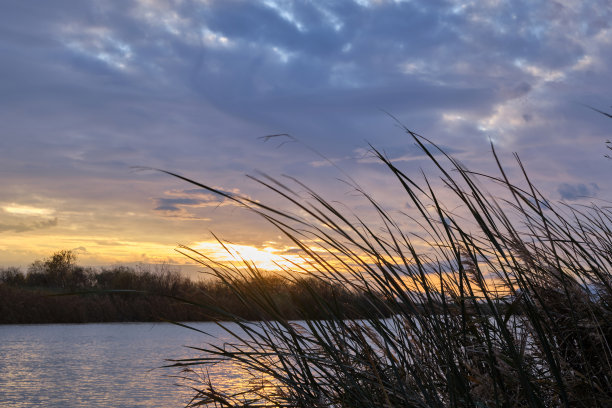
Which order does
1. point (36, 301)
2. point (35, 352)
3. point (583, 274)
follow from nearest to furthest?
point (583, 274) < point (35, 352) < point (36, 301)

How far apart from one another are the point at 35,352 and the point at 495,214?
9178 millimetres

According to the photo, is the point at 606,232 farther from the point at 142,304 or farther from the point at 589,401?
the point at 142,304

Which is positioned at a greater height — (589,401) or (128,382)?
(589,401)

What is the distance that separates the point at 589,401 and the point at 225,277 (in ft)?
3.72

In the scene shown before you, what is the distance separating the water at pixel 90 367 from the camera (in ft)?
18.9

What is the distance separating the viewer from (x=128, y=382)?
6.66m

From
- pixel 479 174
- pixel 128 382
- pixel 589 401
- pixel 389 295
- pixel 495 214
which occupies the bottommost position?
pixel 128 382

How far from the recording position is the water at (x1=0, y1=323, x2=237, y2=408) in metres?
5.77

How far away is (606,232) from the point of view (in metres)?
1.99

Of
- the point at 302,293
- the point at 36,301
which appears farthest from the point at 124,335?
the point at 302,293

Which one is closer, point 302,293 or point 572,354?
point 572,354

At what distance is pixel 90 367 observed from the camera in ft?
25.1

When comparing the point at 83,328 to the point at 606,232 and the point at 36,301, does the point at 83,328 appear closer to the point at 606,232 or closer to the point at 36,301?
the point at 36,301

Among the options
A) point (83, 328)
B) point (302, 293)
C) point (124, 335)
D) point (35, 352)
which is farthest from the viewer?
point (83, 328)
